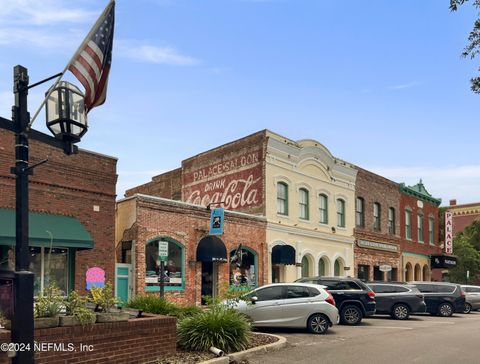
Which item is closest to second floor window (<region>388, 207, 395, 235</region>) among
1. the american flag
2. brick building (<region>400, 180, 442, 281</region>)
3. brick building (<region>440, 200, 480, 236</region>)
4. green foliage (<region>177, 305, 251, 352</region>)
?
brick building (<region>400, 180, 442, 281</region>)

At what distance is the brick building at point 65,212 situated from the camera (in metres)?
16.0

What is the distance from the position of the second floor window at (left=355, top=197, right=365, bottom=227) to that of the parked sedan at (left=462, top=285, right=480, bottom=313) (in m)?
7.15

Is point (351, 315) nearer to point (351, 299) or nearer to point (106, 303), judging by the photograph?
point (351, 299)

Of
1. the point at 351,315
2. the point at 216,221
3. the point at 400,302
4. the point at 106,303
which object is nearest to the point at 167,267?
the point at 216,221

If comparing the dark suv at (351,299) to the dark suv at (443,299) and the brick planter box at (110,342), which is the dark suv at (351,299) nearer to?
the dark suv at (443,299)

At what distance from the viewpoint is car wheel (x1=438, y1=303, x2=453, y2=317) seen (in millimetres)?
24922

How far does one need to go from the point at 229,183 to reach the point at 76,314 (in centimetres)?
2039

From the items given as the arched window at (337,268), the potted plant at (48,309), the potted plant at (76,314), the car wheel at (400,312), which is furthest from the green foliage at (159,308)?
the arched window at (337,268)

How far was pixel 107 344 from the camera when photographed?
339 inches

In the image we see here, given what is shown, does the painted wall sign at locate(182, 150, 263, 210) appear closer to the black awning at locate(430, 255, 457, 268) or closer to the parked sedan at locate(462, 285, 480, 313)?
the parked sedan at locate(462, 285, 480, 313)

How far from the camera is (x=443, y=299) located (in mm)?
25016

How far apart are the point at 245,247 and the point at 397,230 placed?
16.9 meters

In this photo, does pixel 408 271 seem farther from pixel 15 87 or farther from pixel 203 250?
pixel 15 87

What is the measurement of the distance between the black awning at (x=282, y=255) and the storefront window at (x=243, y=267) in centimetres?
152
